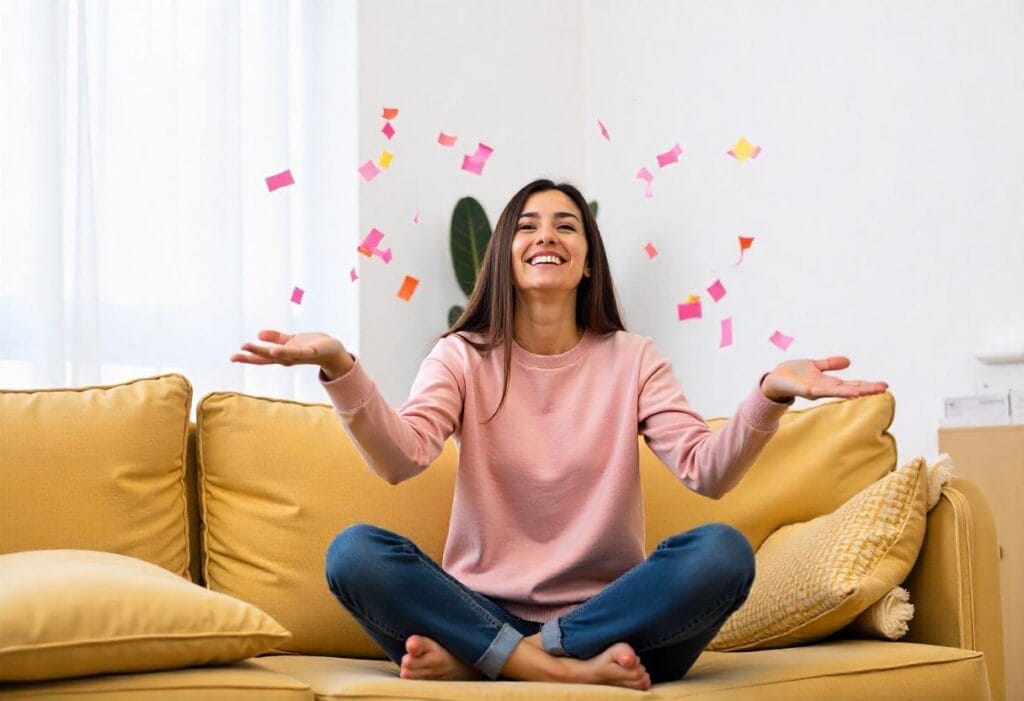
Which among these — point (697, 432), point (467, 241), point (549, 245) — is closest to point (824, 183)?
point (467, 241)

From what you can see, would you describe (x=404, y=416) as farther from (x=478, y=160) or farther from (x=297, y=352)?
(x=478, y=160)

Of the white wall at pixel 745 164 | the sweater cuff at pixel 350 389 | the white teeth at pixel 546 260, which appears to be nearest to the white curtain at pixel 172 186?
the white wall at pixel 745 164

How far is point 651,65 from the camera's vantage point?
4.04 metres

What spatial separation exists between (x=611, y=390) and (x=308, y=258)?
1817 millimetres

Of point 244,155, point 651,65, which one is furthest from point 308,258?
point 651,65

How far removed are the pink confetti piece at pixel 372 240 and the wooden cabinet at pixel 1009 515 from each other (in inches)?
71.8

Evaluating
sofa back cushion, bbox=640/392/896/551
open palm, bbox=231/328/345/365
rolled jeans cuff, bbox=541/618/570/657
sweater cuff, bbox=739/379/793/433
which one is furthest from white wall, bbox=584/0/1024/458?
open palm, bbox=231/328/345/365

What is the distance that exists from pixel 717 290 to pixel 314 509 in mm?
1920

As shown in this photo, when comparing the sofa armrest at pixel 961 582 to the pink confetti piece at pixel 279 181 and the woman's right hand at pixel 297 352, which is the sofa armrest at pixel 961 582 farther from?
the pink confetti piece at pixel 279 181

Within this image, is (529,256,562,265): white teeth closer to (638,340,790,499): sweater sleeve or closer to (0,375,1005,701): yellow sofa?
(638,340,790,499): sweater sleeve

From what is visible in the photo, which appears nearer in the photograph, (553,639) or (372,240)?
(553,639)

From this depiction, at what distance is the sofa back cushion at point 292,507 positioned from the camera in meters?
2.08

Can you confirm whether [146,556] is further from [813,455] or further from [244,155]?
[244,155]

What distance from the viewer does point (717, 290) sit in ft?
12.3
